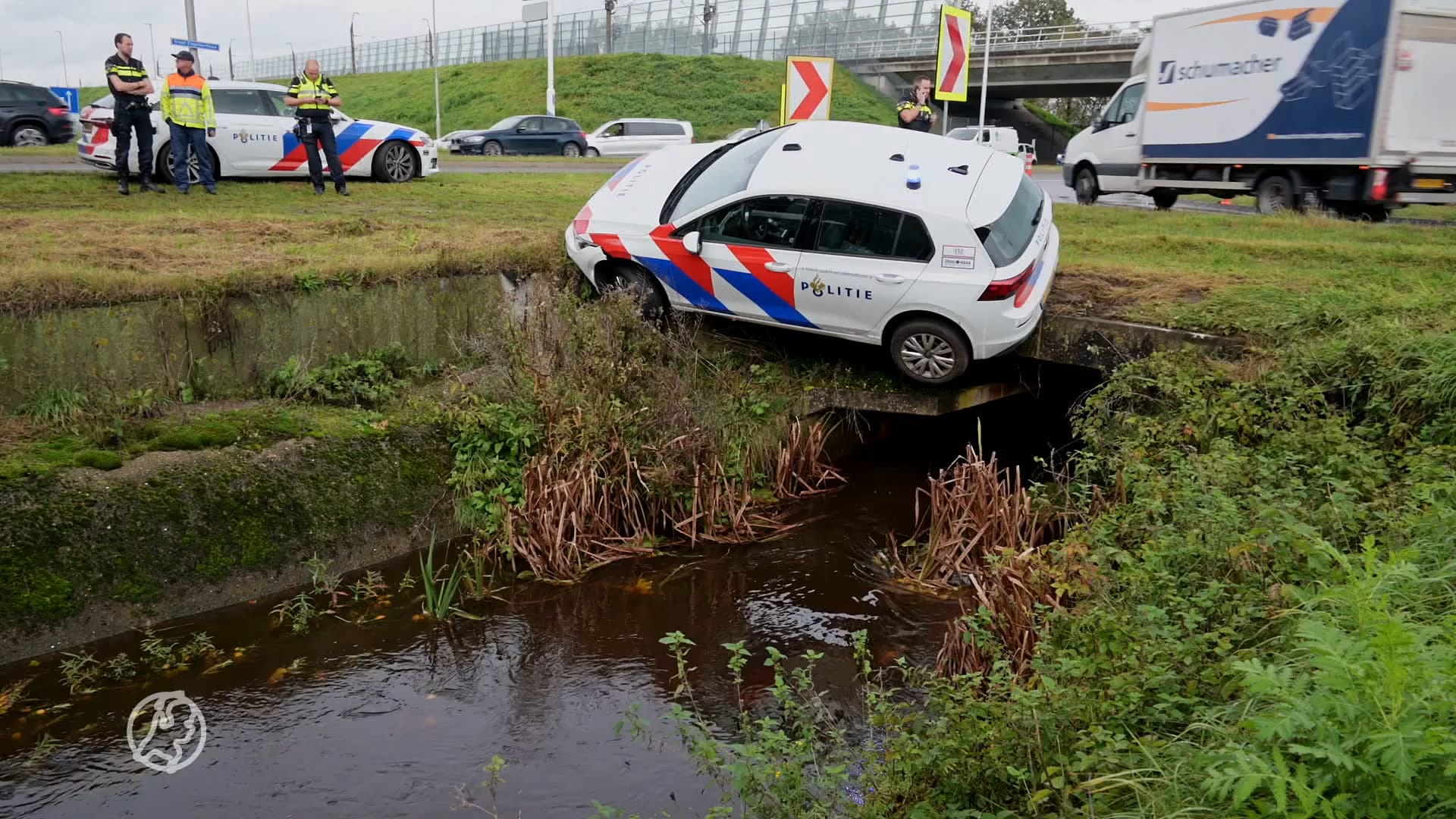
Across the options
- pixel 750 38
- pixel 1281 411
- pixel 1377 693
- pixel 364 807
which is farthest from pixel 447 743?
pixel 750 38

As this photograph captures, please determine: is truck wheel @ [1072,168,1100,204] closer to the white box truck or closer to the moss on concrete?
the white box truck

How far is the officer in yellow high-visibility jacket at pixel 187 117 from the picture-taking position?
1268 cm

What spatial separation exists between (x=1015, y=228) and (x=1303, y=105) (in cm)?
802

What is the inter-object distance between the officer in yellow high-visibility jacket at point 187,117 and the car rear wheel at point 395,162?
8.10 ft

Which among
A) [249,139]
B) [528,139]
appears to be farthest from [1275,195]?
[528,139]

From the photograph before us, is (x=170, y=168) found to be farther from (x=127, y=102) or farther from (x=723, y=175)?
(x=723, y=175)

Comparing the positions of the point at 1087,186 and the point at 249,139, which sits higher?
the point at 249,139

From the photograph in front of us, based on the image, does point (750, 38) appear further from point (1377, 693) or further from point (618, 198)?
point (1377, 693)

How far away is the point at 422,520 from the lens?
27.3ft

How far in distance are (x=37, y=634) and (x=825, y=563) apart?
4863 mm

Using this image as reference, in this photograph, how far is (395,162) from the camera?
1580cm

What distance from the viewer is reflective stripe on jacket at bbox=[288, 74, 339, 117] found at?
13.7m

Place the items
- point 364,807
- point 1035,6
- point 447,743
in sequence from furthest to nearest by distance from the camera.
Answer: point 1035,6, point 447,743, point 364,807

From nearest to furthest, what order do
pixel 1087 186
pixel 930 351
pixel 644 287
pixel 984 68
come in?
pixel 930 351
pixel 644 287
pixel 1087 186
pixel 984 68
